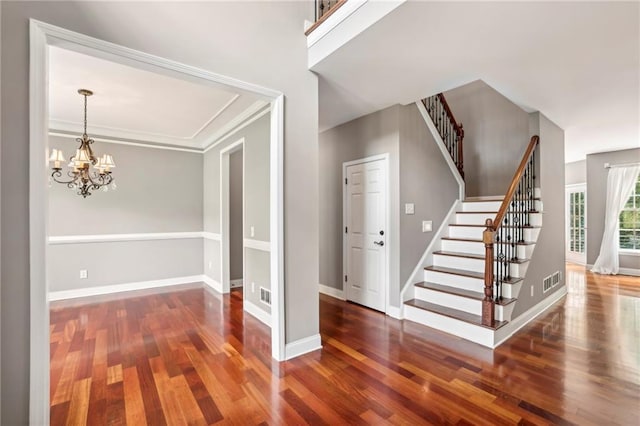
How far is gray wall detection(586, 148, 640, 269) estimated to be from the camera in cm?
640

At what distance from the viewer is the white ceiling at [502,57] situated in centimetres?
204

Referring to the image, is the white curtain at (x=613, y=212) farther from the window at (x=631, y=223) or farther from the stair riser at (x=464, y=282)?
the stair riser at (x=464, y=282)

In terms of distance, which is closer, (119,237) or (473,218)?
(473,218)

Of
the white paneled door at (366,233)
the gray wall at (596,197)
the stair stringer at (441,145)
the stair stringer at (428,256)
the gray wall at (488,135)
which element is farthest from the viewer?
the gray wall at (596,197)

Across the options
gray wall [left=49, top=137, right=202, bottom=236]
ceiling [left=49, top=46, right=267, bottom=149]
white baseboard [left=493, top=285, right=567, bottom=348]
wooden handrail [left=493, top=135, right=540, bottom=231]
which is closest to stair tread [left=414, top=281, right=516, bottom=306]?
white baseboard [left=493, top=285, right=567, bottom=348]

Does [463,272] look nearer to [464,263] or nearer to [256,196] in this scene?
[464,263]

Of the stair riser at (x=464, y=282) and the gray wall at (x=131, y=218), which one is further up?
the gray wall at (x=131, y=218)

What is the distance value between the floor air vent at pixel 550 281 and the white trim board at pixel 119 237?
5.64 m

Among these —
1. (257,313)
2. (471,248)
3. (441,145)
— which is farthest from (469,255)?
(257,313)

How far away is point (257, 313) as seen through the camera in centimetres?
378

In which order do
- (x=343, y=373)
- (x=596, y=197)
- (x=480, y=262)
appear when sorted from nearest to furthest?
1. (x=343, y=373)
2. (x=480, y=262)
3. (x=596, y=197)

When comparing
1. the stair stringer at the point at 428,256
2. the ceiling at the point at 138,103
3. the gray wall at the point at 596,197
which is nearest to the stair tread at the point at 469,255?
the stair stringer at the point at 428,256

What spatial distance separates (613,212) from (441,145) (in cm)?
481

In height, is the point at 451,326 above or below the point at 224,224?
below
